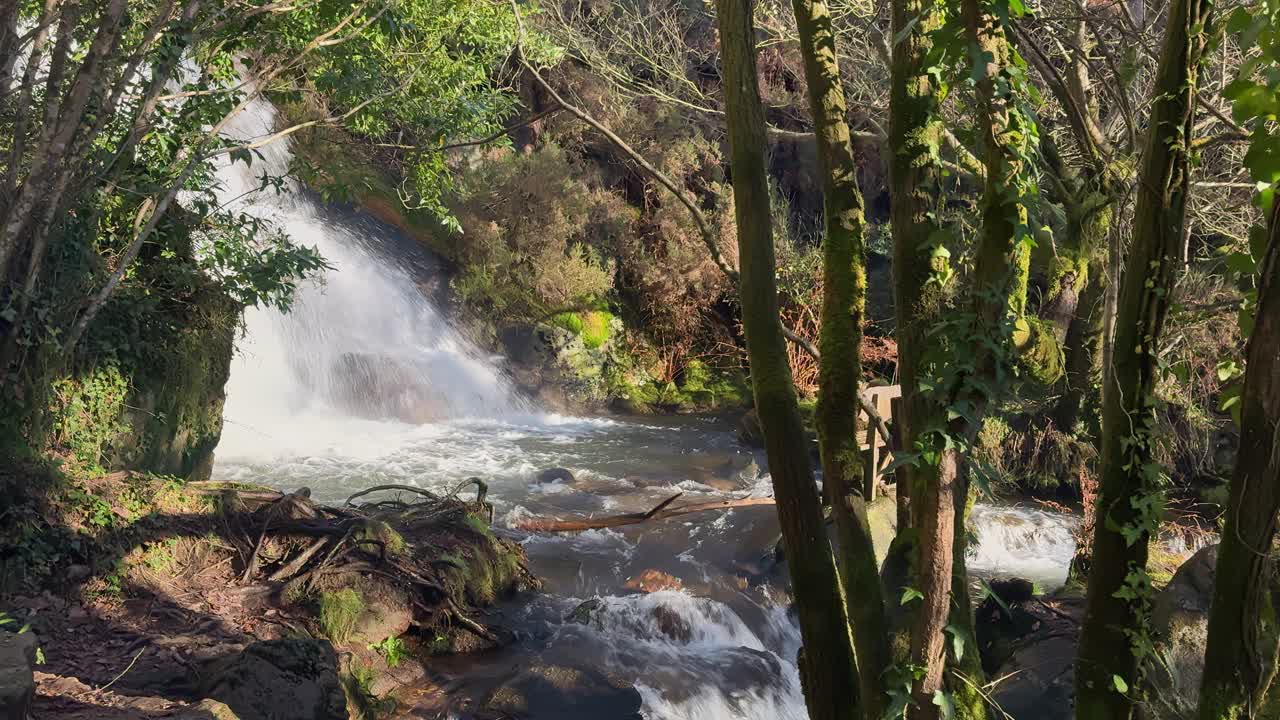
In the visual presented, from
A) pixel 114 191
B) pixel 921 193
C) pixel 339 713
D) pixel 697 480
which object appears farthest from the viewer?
pixel 697 480

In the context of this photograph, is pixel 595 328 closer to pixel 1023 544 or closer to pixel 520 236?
pixel 520 236

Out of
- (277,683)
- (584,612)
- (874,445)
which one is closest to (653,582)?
(584,612)

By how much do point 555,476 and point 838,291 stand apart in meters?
8.91

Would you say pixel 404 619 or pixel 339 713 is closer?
pixel 339 713

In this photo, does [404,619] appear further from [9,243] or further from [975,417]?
[975,417]

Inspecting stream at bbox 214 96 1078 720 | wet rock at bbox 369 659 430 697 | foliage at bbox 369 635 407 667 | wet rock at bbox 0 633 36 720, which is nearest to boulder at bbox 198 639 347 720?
wet rock at bbox 369 659 430 697

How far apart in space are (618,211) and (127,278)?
12.1m

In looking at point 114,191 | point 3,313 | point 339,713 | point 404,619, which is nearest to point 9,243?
point 3,313

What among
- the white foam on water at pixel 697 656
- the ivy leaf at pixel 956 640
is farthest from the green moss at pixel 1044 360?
the ivy leaf at pixel 956 640

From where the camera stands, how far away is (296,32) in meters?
7.80

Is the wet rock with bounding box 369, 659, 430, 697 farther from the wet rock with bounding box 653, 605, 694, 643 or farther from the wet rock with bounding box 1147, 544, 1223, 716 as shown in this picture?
the wet rock with bounding box 1147, 544, 1223, 716

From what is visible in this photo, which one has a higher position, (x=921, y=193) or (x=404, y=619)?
(x=921, y=193)

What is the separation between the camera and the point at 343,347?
592 inches

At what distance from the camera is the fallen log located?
9.68 m
